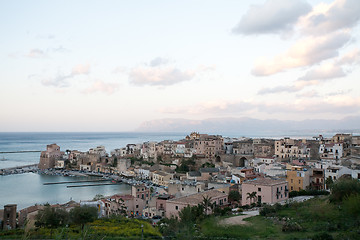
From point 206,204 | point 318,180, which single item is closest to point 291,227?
point 206,204

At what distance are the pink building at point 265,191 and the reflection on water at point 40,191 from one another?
1680 cm

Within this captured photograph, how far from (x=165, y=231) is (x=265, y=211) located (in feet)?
17.6

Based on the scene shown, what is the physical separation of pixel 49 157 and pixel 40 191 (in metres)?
23.5

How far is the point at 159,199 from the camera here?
20312 mm

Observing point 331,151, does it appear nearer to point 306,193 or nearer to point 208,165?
point 208,165

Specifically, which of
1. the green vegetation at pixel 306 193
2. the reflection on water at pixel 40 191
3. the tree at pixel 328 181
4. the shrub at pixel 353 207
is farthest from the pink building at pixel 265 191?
the reflection on water at pixel 40 191

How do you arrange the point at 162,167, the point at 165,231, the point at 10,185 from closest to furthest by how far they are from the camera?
the point at 165,231 < the point at 10,185 < the point at 162,167

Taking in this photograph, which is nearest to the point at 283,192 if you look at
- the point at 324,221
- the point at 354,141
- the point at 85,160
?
the point at 324,221

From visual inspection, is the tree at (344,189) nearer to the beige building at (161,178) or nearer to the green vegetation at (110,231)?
the green vegetation at (110,231)

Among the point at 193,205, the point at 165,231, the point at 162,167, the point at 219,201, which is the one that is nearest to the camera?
the point at 165,231

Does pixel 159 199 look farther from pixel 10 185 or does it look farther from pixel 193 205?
pixel 10 185

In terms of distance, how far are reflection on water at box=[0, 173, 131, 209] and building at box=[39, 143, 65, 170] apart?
11807mm

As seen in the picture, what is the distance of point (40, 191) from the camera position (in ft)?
113

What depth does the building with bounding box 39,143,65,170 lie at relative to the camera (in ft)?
183
